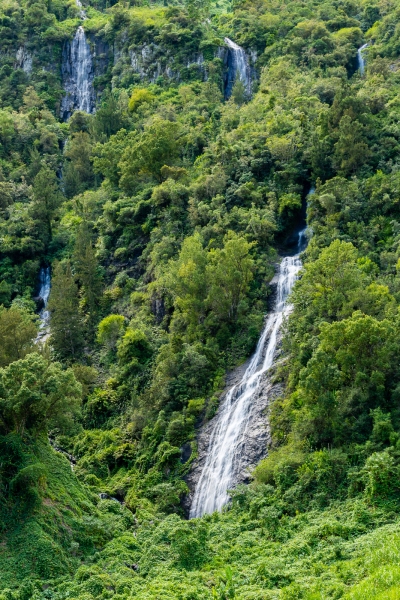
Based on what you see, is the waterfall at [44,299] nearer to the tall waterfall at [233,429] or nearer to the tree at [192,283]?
the tree at [192,283]

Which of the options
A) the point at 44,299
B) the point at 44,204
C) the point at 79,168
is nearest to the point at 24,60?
the point at 79,168

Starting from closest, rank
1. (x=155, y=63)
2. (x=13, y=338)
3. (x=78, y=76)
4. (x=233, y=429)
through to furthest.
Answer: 1. (x=233, y=429)
2. (x=13, y=338)
3. (x=155, y=63)
4. (x=78, y=76)

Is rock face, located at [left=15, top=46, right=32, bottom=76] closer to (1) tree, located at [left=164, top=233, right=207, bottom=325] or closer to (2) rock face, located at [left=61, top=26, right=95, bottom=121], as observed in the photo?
(2) rock face, located at [left=61, top=26, right=95, bottom=121]

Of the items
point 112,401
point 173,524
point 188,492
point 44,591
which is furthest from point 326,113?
point 44,591

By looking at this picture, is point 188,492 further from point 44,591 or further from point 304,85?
point 304,85

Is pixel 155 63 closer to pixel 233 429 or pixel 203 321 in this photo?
pixel 203 321

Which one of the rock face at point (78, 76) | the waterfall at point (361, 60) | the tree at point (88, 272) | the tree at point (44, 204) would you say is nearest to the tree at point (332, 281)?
the tree at point (88, 272)
